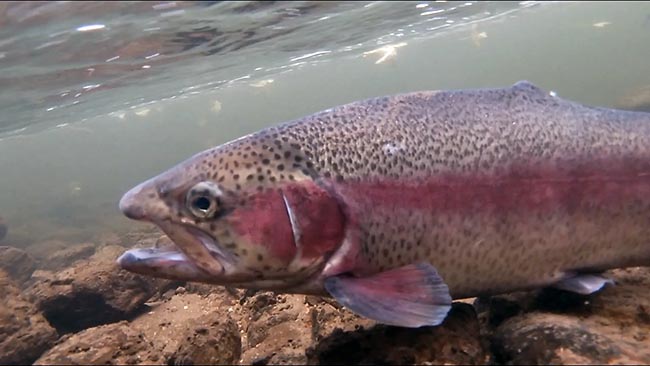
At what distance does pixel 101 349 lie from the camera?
336 cm

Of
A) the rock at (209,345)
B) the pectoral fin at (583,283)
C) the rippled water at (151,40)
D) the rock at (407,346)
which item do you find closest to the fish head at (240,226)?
the rock at (407,346)

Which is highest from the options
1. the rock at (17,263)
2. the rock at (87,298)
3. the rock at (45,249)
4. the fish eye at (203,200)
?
the fish eye at (203,200)

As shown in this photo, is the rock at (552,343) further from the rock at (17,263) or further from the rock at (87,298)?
the rock at (17,263)

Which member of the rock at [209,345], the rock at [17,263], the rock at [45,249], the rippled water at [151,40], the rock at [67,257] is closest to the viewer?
the rock at [209,345]

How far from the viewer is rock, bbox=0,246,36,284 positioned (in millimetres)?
12164

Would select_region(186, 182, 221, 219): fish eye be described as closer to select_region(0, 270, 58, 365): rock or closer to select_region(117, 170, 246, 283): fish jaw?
select_region(117, 170, 246, 283): fish jaw

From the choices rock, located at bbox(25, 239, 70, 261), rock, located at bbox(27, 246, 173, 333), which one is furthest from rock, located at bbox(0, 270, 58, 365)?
rock, located at bbox(25, 239, 70, 261)

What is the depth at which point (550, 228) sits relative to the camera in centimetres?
347

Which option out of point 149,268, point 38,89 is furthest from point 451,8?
point 149,268

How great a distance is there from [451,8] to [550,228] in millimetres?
21665

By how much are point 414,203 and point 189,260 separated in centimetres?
143

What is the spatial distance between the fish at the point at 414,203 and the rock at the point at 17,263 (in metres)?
11.1

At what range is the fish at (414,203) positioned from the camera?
2988 millimetres

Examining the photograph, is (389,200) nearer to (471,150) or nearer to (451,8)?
(471,150)
